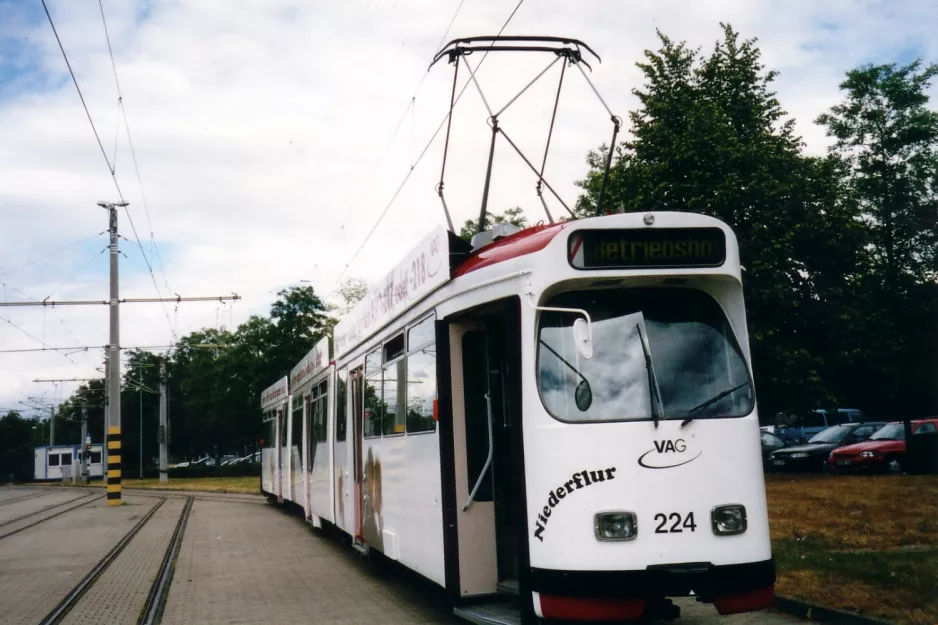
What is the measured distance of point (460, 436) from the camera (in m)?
7.94

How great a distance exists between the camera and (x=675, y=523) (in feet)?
21.0

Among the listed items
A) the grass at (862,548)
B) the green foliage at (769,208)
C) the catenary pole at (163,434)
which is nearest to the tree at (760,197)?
the green foliage at (769,208)

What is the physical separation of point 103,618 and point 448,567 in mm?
3796

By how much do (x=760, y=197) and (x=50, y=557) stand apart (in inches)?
738

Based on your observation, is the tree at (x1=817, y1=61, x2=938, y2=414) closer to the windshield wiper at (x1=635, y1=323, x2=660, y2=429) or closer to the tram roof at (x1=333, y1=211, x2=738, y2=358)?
the tram roof at (x1=333, y1=211, x2=738, y2=358)

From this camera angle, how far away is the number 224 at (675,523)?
6391 mm

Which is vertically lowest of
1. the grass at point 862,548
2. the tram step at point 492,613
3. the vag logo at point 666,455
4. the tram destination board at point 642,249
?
the grass at point 862,548

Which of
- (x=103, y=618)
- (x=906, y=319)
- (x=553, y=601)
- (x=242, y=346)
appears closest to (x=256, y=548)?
(x=103, y=618)

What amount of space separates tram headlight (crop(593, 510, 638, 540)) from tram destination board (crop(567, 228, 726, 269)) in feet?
5.34

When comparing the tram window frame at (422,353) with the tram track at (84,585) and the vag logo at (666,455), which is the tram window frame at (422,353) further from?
the tram track at (84,585)

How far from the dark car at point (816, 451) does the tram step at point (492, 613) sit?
75.4ft

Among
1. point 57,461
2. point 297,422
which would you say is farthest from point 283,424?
point 57,461

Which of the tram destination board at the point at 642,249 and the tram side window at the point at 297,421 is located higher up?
the tram destination board at the point at 642,249

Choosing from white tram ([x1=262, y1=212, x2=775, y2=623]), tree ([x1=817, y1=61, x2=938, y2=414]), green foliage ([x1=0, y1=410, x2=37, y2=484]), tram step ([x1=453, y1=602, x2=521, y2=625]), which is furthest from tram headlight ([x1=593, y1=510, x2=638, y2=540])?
green foliage ([x1=0, y1=410, x2=37, y2=484])
